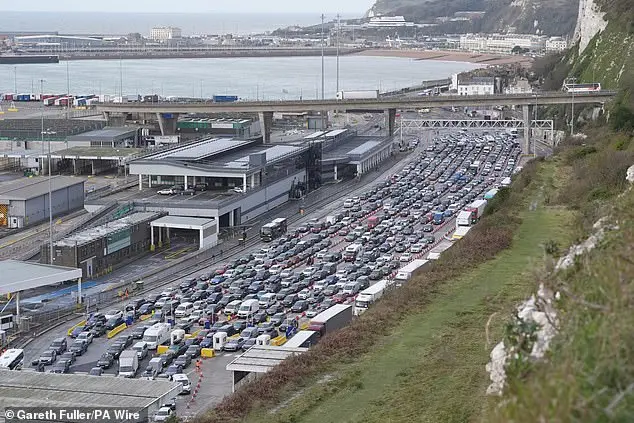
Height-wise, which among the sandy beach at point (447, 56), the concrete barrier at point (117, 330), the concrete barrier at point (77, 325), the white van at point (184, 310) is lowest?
the concrete barrier at point (77, 325)

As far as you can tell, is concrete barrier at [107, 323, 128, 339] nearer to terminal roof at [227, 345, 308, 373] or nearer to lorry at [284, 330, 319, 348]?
lorry at [284, 330, 319, 348]

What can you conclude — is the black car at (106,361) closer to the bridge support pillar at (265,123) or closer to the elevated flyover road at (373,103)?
the bridge support pillar at (265,123)

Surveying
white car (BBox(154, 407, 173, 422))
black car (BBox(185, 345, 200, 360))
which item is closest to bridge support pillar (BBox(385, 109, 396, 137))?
black car (BBox(185, 345, 200, 360))

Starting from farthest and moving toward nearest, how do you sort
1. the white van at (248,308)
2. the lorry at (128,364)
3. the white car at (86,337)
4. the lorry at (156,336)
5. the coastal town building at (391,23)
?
the coastal town building at (391,23) < the white van at (248,308) < the white car at (86,337) < the lorry at (156,336) < the lorry at (128,364)

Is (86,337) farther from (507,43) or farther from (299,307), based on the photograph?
(507,43)

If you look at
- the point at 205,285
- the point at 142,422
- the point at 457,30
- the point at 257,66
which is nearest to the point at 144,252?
the point at 205,285

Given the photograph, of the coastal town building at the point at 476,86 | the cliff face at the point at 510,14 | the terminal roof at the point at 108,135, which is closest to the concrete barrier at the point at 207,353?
the terminal roof at the point at 108,135

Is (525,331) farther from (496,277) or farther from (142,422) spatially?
(496,277)
